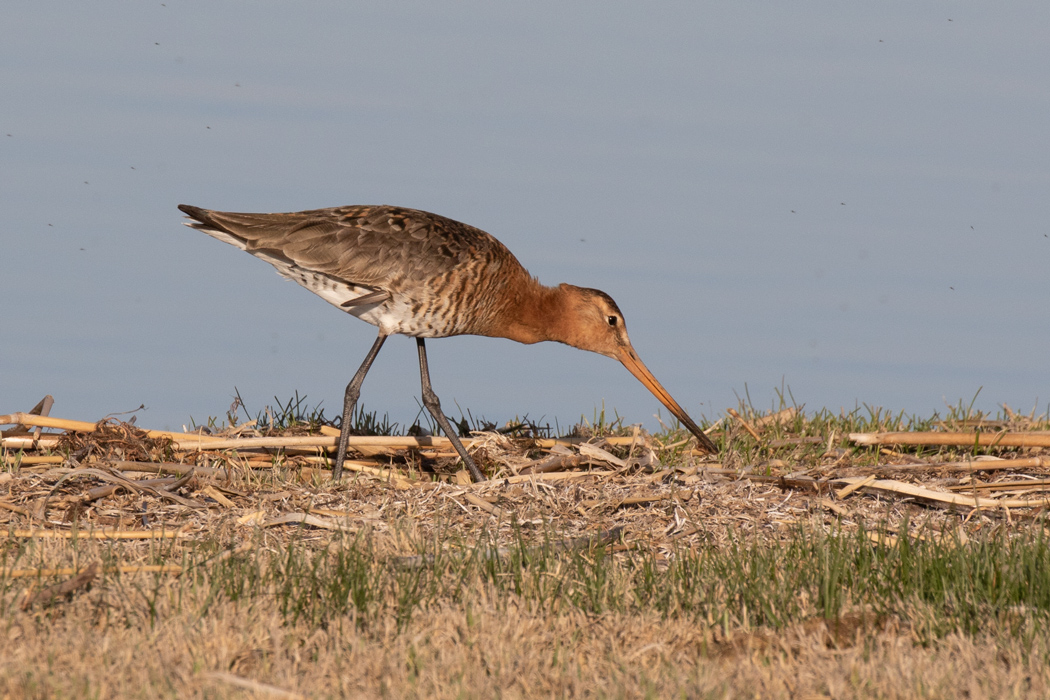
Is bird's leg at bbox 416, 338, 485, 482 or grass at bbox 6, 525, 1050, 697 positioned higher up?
bird's leg at bbox 416, 338, 485, 482

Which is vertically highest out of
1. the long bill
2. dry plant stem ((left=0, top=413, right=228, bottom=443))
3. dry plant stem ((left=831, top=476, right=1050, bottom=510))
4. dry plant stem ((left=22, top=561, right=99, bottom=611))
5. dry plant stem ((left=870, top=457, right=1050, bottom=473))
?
the long bill

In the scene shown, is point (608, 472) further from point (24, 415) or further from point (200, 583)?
point (24, 415)

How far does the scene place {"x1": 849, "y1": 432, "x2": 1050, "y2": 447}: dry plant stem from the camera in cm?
801

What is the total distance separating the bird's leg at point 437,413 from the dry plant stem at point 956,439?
8.87ft

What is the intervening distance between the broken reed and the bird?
2.49m

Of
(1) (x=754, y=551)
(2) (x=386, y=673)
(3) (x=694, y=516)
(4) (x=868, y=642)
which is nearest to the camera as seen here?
(2) (x=386, y=673)

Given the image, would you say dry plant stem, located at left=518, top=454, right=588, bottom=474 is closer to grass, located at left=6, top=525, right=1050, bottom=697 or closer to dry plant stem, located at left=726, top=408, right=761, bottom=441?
dry plant stem, located at left=726, top=408, right=761, bottom=441

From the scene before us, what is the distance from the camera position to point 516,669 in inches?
171

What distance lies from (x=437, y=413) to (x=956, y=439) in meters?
3.58

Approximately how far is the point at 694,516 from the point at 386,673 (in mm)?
2683

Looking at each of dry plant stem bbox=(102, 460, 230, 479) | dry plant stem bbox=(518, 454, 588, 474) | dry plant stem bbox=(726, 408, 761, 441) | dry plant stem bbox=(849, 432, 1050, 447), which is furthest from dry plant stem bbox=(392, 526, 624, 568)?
dry plant stem bbox=(849, 432, 1050, 447)

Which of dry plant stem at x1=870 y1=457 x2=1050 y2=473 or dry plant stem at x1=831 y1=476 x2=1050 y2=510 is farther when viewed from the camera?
dry plant stem at x1=870 y1=457 x2=1050 y2=473

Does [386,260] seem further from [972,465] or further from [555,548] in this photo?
[972,465]

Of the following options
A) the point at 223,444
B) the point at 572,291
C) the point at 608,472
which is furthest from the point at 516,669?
the point at 572,291
